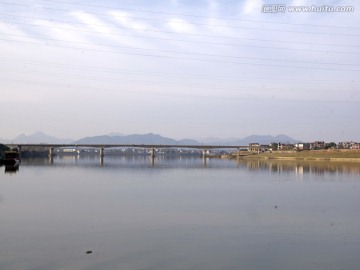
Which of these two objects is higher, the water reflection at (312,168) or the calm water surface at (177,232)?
the calm water surface at (177,232)

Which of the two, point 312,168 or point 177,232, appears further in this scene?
point 312,168

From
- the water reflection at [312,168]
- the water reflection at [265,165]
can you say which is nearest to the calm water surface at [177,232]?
the water reflection at [312,168]

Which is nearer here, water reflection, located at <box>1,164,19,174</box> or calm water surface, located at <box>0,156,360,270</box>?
calm water surface, located at <box>0,156,360,270</box>

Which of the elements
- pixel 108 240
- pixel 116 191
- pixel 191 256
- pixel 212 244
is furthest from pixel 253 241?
pixel 116 191

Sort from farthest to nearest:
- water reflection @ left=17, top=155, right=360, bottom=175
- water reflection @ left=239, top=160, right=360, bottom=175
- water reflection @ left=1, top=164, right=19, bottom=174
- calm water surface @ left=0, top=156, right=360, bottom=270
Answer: water reflection @ left=17, top=155, right=360, bottom=175
water reflection @ left=239, top=160, right=360, bottom=175
water reflection @ left=1, top=164, right=19, bottom=174
calm water surface @ left=0, top=156, right=360, bottom=270

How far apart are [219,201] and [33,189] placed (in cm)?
1540

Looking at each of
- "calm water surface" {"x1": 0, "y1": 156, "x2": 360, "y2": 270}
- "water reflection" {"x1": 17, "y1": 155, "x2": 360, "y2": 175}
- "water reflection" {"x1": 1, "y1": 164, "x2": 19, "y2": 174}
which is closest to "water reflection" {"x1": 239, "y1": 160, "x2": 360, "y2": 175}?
"water reflection" {"x1": 17, "y1": 155, "x2": 360, "y2": 175}

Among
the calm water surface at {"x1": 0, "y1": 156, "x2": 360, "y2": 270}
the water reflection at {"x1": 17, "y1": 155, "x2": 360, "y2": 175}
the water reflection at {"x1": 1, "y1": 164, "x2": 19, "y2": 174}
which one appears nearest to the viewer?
A: the calm water surface at {"x1": 0, "y1": 156, "x2": 360, "y2": 270}

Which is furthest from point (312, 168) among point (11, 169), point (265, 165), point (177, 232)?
point (177, 232)

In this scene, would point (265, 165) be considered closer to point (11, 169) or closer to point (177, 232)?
point (11, 169)

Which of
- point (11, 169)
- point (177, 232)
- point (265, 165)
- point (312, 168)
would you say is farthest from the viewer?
point (265, 165)

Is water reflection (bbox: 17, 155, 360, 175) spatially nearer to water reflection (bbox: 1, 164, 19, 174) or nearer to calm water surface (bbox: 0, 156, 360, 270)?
water reflection (bbox: 1, 164, 19, 174)

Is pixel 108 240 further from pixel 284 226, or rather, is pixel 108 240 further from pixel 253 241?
pixel 284 226

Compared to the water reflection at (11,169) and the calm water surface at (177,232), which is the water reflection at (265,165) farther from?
the calm water surface at (177,232)
